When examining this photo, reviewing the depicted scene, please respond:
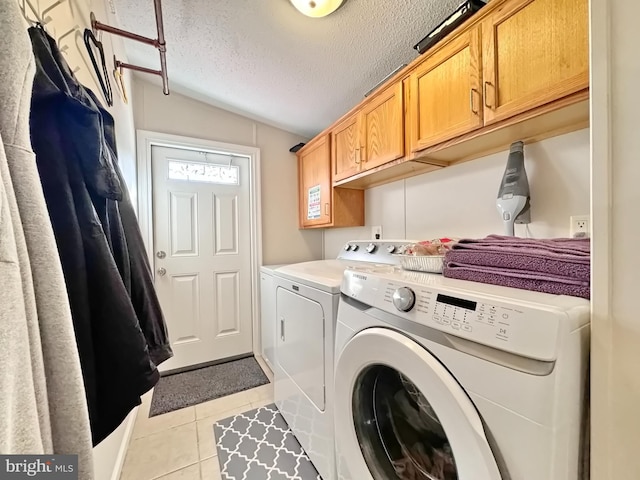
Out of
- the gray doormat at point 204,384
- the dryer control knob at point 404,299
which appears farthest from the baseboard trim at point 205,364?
the dryer control knob at point 404,299

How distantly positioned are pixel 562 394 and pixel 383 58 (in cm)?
173

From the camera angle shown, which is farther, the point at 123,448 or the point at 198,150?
the point at 198,150

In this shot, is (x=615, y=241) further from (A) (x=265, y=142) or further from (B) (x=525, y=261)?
(A) (x=265, y=142)

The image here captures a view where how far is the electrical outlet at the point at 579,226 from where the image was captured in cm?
104

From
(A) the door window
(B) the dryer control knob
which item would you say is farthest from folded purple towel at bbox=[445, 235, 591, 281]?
(A) the door window

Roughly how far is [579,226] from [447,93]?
2.58 feet

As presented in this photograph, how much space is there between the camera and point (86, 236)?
589 mm

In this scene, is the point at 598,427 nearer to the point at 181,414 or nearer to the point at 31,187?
the point at 31,187

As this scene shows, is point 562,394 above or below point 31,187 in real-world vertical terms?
below

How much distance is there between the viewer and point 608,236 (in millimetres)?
458

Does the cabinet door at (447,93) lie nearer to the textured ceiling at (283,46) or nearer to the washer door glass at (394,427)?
the textured ceiling at (283,46)

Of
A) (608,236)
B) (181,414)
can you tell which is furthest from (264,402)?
(608,236)

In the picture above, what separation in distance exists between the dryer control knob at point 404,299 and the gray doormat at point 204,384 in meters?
1.86

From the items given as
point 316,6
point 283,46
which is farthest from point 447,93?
point 283,46
